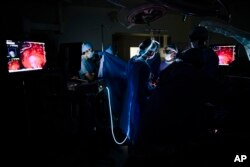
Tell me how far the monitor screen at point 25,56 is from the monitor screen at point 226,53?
4.09m

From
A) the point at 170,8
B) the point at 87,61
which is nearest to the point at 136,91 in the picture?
the point at 170,8

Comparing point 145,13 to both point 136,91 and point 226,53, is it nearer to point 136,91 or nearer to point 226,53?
point 136,91

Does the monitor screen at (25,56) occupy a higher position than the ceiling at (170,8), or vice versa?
the ceiling at (170,8)

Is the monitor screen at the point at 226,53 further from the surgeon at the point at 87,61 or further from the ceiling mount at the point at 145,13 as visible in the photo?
the ceiling mount at the point at 145,13

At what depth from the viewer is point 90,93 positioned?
4383 millimetres

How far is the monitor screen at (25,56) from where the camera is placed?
153 inches

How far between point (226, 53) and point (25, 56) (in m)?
4.43

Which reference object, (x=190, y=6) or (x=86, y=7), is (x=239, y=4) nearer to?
(x=86, y=7)

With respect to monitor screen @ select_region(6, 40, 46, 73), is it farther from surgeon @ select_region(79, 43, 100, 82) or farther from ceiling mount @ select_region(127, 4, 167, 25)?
ceiling mount @ select_region(127, 4, 167, 25)

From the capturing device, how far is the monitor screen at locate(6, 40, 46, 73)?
3.89 m

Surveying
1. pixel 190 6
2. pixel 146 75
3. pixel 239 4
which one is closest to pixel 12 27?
pixel 146 75

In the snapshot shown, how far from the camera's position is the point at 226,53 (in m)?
5.66

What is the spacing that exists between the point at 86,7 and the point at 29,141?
15.4 feet

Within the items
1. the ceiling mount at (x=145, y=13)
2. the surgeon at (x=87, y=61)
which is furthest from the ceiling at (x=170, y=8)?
the surgeon at (x=87, y=61)
